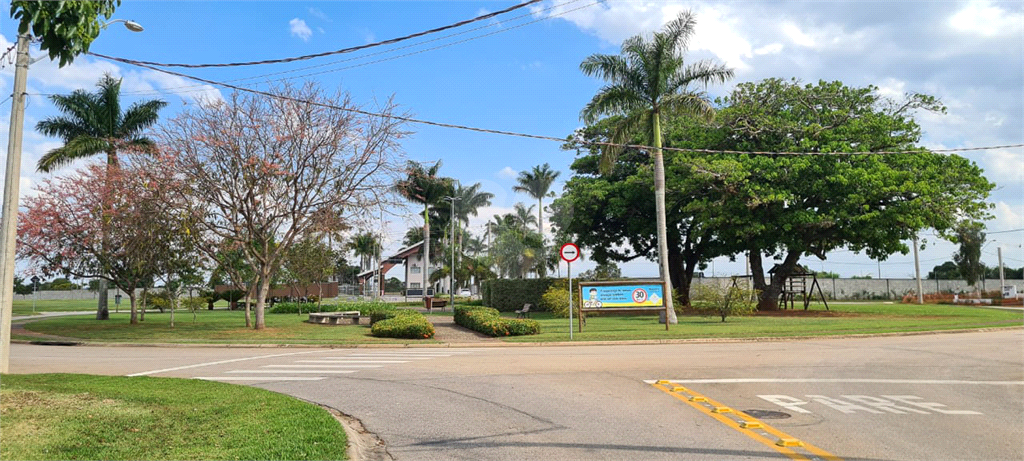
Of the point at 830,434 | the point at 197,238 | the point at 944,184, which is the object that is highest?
the point at 944,184

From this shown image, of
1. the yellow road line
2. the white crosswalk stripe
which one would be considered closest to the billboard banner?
the white crosswalk stripe

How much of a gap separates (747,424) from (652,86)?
21.8m

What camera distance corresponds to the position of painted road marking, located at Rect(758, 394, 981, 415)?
28.8ft

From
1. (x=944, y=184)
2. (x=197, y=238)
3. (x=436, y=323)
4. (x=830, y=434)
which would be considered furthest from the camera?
(x=944, y=184)

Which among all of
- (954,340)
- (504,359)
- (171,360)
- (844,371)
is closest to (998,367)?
(844,371)

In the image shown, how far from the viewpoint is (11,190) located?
12734mm

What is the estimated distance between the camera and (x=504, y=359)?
51.6 ft

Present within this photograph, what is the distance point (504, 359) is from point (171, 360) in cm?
792

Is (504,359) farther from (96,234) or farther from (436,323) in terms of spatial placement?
(96,234)

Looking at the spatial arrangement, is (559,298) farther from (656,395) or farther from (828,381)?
(656,395)

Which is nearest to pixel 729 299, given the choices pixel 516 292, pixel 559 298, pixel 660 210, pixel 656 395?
pixel 660 210

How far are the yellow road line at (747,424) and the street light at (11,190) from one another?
11.3 metres

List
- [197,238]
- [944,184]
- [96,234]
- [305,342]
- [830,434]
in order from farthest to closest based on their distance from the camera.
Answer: [944,184] → [96,234] → [197,238] → [305,342] → [830,434]

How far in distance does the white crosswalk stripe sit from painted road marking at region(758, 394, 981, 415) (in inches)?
310
